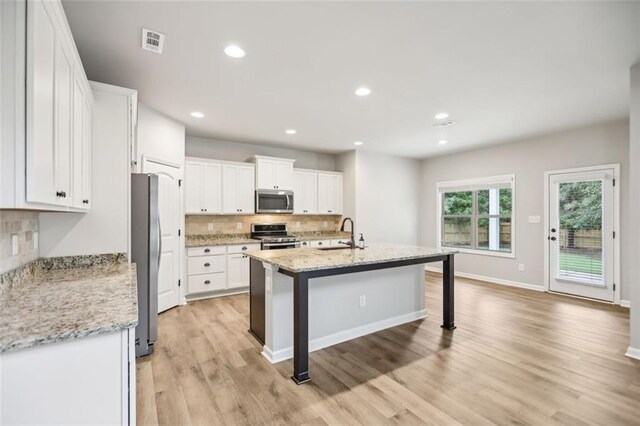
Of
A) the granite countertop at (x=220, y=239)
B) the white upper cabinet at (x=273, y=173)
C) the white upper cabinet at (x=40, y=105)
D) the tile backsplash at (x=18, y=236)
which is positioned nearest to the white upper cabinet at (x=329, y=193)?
the granite countertop at (x=220, y=239)

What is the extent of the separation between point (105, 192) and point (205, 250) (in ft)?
7.38

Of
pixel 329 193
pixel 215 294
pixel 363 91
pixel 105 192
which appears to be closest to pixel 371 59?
pixel 363 91

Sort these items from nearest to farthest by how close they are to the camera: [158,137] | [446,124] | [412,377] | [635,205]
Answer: [412,377]
[635,205]
[158,137]
[446,124]

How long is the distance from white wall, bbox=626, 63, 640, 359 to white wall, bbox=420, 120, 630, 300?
2.13 metres

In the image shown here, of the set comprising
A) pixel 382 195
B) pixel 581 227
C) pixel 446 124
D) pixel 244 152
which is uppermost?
pixel 446 124

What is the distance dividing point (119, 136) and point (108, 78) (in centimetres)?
82

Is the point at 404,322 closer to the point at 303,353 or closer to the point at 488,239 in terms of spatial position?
the point at 303,353

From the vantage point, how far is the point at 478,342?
3.17 metres

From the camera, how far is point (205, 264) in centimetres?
471

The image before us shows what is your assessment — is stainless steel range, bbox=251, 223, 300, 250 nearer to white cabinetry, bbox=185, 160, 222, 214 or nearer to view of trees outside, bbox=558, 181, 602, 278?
white cabinetry, bbox=185, 160, 222, 214

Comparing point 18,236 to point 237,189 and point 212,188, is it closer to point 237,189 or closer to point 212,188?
point 212,188

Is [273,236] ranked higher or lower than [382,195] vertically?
lower

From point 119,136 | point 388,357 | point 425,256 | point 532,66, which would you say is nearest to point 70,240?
point 119,136

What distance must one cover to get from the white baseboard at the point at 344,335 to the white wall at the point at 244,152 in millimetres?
3681
